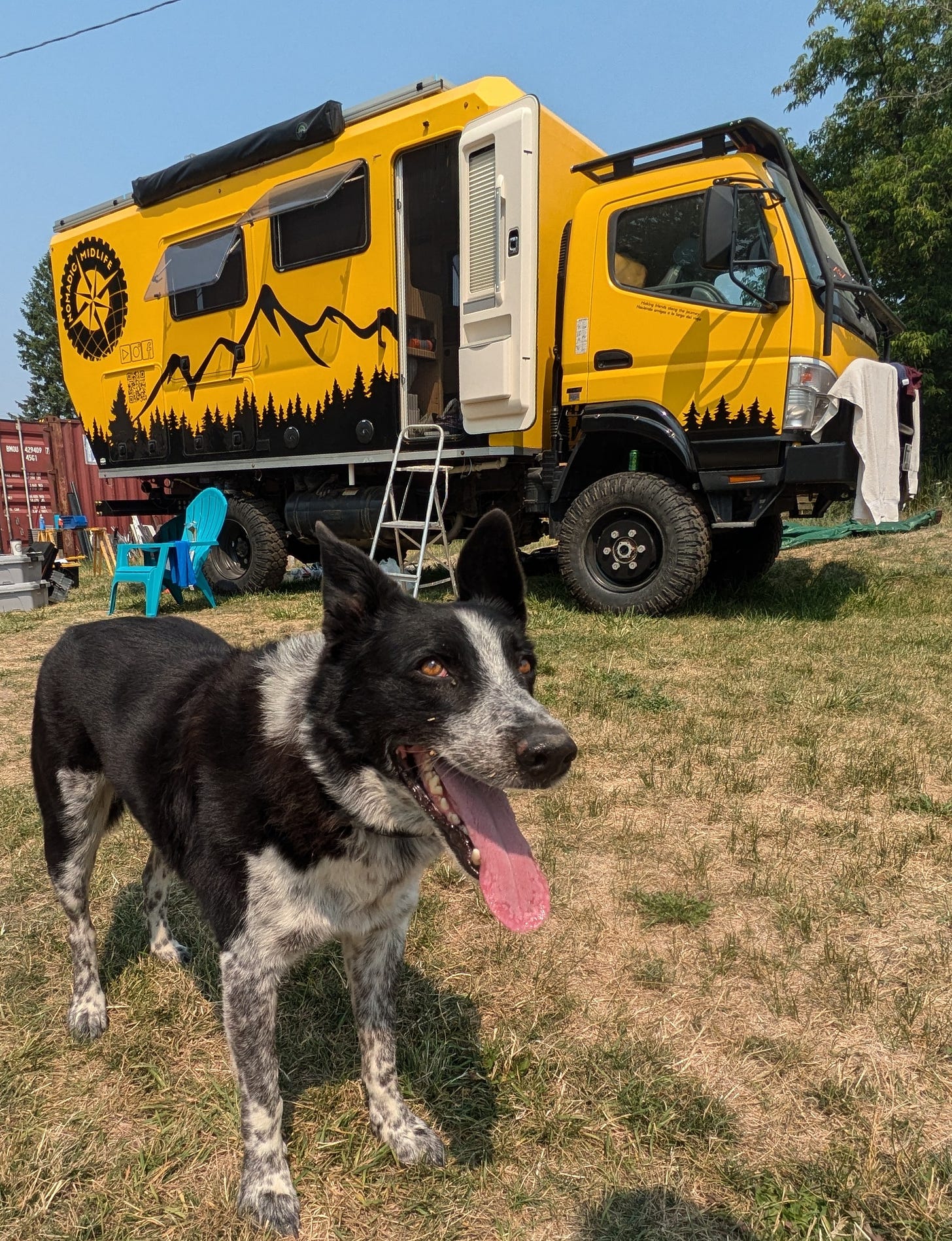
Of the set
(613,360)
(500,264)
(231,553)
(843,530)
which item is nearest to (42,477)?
(231,553)

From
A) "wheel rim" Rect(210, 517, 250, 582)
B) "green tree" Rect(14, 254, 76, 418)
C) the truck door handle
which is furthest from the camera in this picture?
"green tree" Rect(14, 254, 76, 418)

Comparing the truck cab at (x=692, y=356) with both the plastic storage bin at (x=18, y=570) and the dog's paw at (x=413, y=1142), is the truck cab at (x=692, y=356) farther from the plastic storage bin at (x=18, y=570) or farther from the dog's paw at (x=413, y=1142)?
the plastic storage bin at (x=18, y=570)

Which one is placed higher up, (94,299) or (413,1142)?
(94,299)

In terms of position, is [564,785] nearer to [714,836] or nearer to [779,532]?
[714,836]

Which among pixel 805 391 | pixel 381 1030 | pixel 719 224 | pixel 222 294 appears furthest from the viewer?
pixel 222 294

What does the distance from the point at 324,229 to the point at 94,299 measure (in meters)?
3.84

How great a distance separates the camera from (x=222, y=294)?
834 cm

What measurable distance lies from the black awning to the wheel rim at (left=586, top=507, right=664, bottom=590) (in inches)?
185

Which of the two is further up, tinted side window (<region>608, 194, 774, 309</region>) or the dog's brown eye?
tinted side window (<region>608, 194, 774, 309</region>)

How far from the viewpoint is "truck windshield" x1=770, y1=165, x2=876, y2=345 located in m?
5.91

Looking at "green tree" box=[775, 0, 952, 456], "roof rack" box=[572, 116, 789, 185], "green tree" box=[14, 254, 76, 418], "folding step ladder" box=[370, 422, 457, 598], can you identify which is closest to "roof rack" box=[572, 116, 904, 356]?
"roof rack" box=[572, 116, 789, 185]

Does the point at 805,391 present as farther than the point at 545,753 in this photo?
Yes

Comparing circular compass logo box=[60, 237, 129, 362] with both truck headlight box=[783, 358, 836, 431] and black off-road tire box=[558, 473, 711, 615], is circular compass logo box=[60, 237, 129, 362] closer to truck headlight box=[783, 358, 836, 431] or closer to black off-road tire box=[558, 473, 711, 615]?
black off-road tire box=[558, 473, 711, 615]

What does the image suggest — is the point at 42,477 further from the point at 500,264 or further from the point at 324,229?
the point at 500,264
